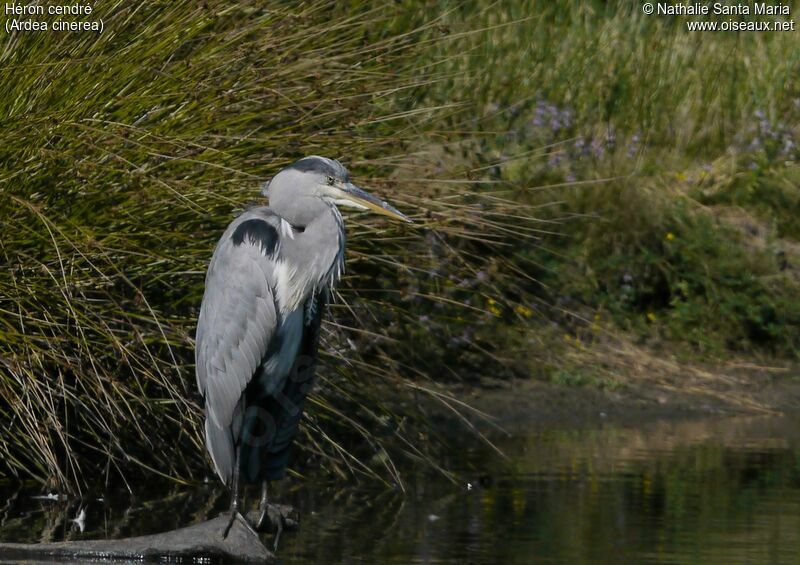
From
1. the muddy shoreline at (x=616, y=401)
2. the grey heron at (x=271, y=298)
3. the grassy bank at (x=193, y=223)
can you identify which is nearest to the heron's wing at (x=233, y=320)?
the grey heron at (x=271, y=298)

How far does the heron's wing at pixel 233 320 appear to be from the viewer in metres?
5.22

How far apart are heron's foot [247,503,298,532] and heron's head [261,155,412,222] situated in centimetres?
108

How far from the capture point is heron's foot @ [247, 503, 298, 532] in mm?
5254

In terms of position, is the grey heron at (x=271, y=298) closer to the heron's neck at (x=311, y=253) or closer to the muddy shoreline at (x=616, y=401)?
the heron's neck at (x=311, y=253)

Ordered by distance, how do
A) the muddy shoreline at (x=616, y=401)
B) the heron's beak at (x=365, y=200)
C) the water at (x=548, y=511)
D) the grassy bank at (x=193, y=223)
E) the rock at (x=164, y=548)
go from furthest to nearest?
1. the muddy shoreline at (x=616, y=401)
2. the grassy bank at (x=193, y=223)
3. the water at (x=548, y=511)
4. the heron's beak at (x=365, y=200)
5. the rock at (x=164, y=548)

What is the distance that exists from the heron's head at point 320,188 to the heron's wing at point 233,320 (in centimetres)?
11

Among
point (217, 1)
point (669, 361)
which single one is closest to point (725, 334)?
point (669, 361)

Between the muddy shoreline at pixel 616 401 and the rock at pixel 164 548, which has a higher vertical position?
the rock at pixel 164 548

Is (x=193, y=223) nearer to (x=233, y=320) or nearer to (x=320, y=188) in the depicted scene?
(x=233, y=320)

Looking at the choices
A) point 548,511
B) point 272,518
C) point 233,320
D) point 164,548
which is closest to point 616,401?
point 548,511

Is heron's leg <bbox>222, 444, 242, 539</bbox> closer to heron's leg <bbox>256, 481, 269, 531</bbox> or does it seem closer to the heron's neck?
heron's leg <bbox>256, 481, 269, 531</bbox>

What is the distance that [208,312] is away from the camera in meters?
5.29

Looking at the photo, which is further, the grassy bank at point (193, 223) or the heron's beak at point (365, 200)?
the grassy bank at point (193, 223)

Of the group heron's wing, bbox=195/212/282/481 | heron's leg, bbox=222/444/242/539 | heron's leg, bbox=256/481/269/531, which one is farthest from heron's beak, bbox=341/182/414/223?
heron's leg, bbox=256/481/269/531
